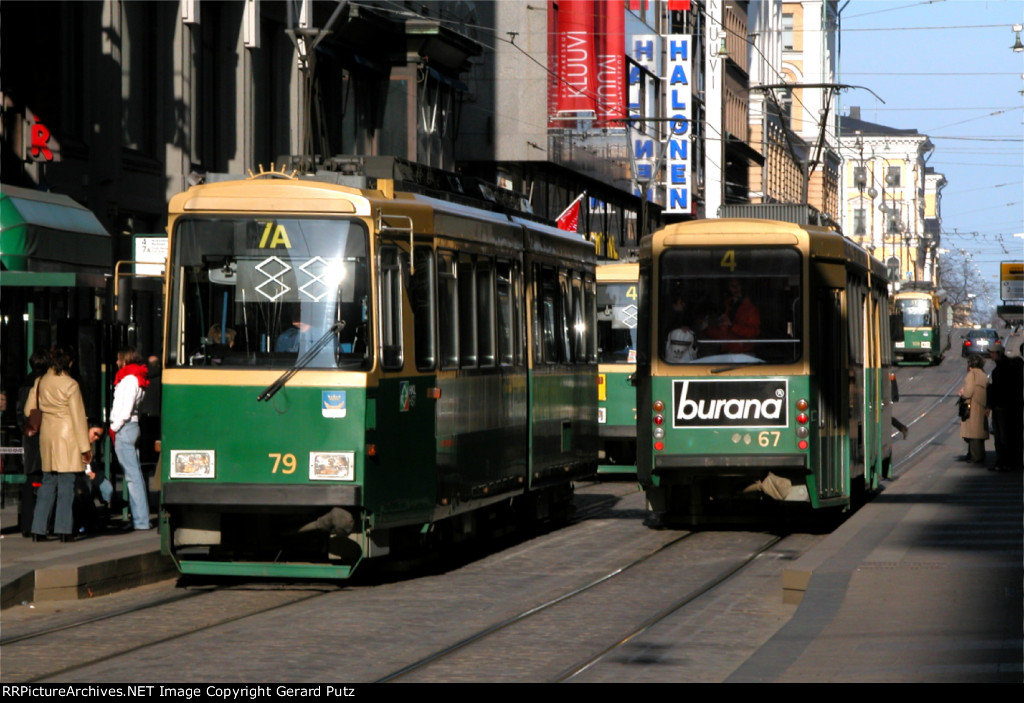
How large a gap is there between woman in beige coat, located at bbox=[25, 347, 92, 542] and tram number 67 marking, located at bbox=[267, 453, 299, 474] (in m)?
2.46

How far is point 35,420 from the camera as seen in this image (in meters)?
14.7

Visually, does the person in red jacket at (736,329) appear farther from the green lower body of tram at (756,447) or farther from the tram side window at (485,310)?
the tram side window at (485,310)

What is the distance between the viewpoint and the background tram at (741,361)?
54.5ft

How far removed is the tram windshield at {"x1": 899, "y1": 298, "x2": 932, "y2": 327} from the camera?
73.8 meters

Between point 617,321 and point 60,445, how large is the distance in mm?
12500

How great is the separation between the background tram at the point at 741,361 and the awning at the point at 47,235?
624 centimetres

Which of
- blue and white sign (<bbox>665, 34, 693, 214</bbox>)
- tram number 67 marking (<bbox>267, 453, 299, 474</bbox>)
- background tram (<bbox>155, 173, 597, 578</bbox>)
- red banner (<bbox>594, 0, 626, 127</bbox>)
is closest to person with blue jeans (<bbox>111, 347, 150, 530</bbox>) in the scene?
background tram (<bbox>155, 173, 597, 578</bbox>)

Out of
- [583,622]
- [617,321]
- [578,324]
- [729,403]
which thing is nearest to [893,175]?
[617,321]

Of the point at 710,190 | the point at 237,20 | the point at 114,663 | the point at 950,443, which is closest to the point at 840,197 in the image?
the point at 710,190

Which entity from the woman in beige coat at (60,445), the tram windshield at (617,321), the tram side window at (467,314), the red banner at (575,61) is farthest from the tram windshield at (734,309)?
the red banner at (575,61)

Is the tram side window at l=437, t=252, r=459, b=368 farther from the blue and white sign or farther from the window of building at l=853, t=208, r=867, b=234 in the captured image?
the window of building at l=853, t=208, r=867, b=234

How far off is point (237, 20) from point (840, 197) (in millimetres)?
104951

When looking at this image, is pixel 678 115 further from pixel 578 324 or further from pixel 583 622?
pixel 583 622
